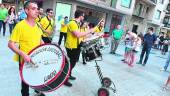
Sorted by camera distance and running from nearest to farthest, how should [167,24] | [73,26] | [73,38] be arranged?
[73,26]
[73,38]
[167,24]

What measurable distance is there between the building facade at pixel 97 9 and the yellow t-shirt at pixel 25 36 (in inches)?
602

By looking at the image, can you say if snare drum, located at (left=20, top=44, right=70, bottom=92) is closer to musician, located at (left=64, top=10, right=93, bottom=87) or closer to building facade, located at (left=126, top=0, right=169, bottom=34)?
musician, located at (left=64, top=10, right=93, bottom=87)

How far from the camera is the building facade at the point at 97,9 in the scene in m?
23.9

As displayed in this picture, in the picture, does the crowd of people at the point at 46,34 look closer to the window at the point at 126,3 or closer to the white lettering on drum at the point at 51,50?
the white lettering on drum at the point at 51,50

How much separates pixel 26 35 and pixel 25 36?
0.02 meters

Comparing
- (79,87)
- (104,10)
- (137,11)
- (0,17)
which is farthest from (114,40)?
(137,11)

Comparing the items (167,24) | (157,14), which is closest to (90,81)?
(157,14)

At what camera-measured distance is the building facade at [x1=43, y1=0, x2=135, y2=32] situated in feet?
78.4

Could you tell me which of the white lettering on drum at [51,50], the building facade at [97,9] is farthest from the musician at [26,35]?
the building facade at [97,9]

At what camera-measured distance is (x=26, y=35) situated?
13.5 feet

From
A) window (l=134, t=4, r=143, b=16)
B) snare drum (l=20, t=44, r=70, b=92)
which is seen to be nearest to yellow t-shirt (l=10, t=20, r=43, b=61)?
snare drum (l=20, t=44, r=70, b=92)

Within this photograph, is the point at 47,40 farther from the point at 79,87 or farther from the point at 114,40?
the point at 114,40

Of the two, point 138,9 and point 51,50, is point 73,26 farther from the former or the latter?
point 138,9

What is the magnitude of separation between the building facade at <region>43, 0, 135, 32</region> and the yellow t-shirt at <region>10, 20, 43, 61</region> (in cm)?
1530
